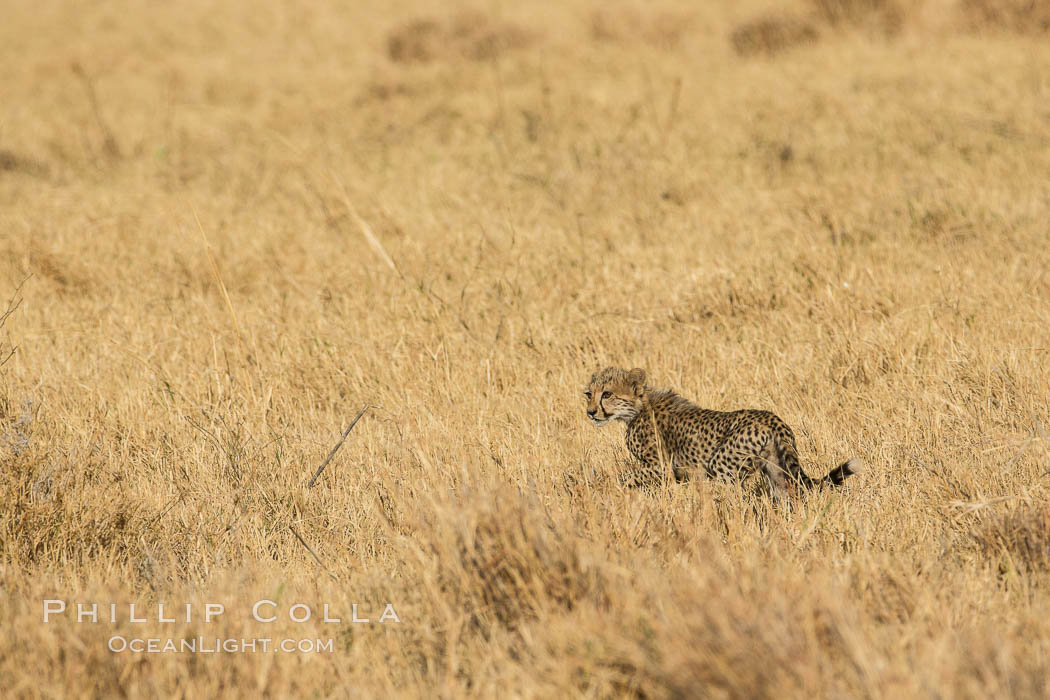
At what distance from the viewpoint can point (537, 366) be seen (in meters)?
5.38

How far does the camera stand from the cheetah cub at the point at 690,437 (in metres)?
→ 3.65

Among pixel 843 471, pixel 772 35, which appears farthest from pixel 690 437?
pixel 772 35

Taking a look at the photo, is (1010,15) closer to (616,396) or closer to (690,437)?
(616,396)

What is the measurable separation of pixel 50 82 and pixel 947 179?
38.4 ft

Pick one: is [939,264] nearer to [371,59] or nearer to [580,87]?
[580,87]

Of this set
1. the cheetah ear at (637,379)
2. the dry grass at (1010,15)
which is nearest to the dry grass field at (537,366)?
the dry grass at (1010,15)

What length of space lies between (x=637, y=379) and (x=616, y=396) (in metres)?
0.12

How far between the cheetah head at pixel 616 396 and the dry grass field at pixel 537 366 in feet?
0.66

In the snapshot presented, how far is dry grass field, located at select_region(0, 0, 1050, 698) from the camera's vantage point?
2.63m

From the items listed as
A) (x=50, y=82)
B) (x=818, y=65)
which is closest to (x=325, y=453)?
(x=818, y=65)

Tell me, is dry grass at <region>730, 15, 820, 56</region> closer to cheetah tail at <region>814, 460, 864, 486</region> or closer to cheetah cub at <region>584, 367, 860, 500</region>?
cheetah cub at <region>584, 367, 860, 500</region>

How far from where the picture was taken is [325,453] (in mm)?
4340

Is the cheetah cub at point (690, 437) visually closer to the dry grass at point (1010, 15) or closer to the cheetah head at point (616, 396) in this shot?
the cheetah head at point (616, 396)

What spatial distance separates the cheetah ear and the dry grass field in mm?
300
